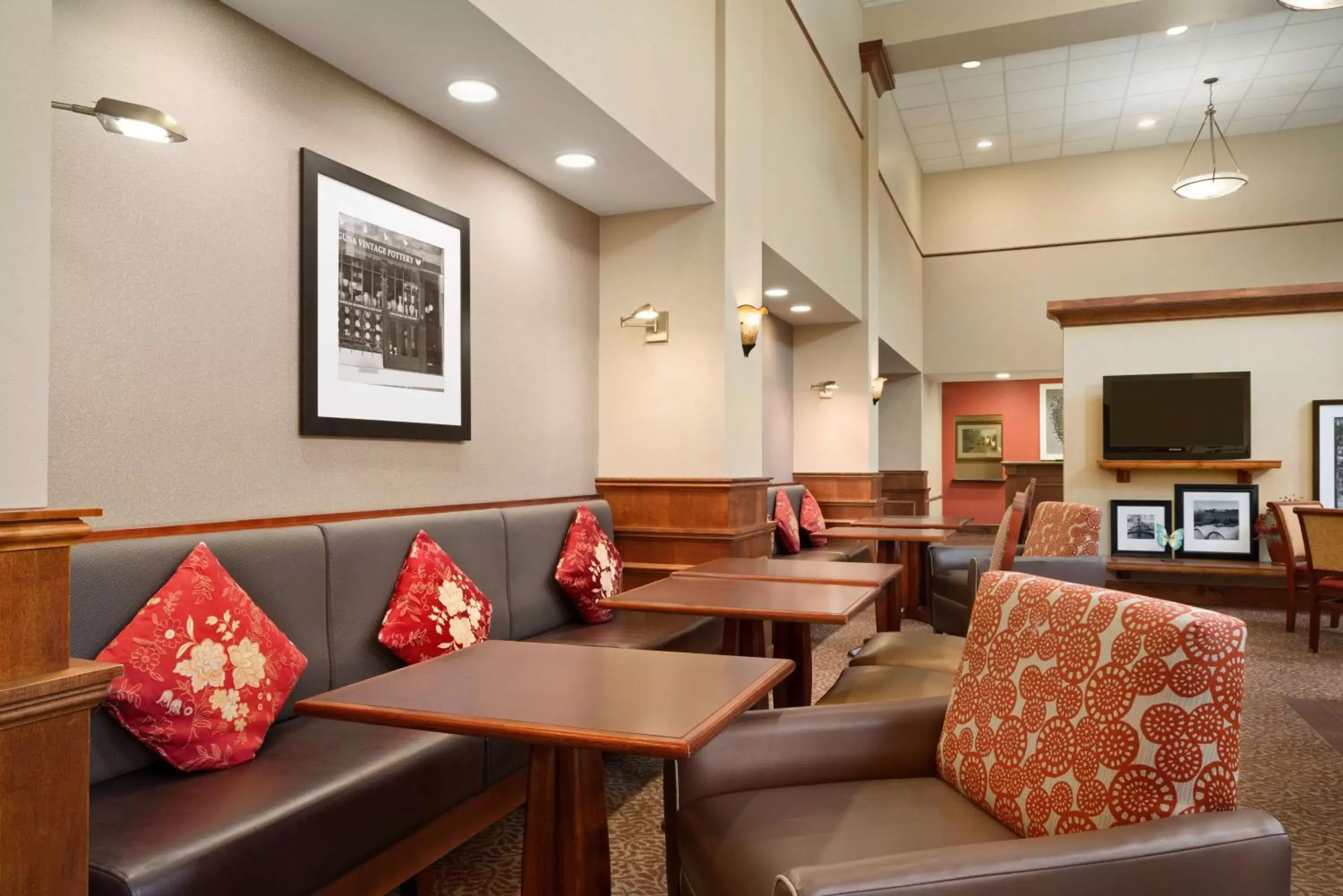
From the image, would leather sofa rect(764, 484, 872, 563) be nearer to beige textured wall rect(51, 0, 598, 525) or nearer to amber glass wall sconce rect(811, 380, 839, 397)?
amber glass wall sconce rect(811, 380, 839, 397)

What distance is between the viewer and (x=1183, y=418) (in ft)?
21.5

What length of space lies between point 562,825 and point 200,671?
0.95m

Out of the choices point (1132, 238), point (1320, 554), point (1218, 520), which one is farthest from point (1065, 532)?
point (1132, 238)

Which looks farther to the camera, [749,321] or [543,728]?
[749,321]

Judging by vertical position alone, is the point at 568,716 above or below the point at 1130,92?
below

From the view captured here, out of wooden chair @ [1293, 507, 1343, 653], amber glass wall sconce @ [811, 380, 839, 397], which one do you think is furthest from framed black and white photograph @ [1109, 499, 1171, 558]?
amber glass wall sconce @ [811, 380, 839, 397]

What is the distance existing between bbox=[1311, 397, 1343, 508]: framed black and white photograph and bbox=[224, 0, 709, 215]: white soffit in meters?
5.22

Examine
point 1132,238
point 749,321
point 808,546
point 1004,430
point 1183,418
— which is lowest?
point 808,546

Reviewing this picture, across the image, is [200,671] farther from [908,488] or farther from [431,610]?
[908,488]

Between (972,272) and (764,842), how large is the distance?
10638 mm

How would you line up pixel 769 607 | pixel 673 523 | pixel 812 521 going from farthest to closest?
pixel 812 521, pixel 673 523, pixel 769 607

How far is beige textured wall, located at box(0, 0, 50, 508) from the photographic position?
1337mm

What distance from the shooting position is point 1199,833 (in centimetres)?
117

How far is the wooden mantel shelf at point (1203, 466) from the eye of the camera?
253 inches
